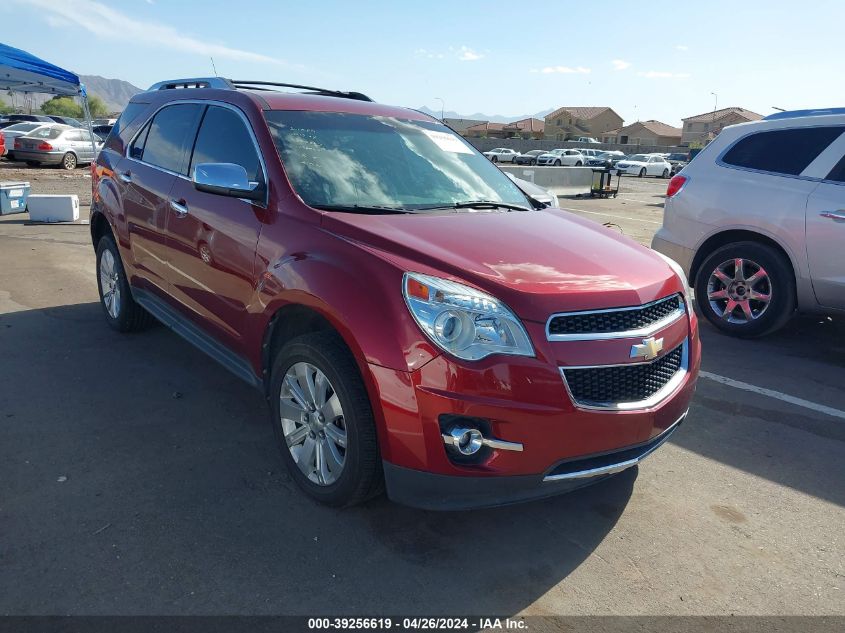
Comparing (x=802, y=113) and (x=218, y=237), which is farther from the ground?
(x=802, y=113)

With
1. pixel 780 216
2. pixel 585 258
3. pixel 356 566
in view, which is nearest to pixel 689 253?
pixel 780 216

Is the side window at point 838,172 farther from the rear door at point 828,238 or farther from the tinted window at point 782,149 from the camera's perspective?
the tinted window at point 782,149

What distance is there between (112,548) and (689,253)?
5.41 meters

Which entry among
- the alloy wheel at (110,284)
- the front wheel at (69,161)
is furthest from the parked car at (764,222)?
the front wheel at (69,161)

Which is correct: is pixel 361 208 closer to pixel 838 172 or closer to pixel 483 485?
pixel 483 485

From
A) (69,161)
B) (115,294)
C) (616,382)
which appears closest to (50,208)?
(115,294)

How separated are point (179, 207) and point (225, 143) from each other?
511 millimetres

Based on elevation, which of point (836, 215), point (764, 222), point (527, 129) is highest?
point (527, 129)

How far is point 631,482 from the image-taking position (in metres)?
3.34

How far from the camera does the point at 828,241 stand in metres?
5.21

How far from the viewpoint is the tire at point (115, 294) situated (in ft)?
16.8

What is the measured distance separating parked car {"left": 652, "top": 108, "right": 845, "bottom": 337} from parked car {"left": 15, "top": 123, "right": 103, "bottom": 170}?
62.2ft

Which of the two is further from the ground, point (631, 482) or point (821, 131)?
point (821, 131)

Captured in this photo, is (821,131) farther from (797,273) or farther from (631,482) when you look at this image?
(631,482)
